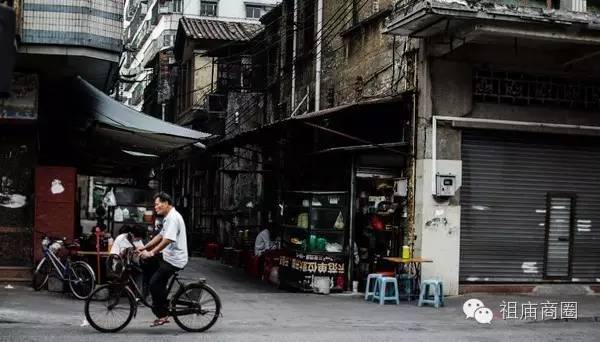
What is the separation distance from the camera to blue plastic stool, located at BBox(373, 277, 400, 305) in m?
13.9

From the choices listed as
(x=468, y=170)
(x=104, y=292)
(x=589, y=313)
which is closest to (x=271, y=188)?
(x=468, y=170)

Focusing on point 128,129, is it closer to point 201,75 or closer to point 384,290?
point 384,290

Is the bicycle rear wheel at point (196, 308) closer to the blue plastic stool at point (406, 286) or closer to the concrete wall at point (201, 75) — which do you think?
the blue plastic stool at point (406, 286)

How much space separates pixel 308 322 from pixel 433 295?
3.35 meters

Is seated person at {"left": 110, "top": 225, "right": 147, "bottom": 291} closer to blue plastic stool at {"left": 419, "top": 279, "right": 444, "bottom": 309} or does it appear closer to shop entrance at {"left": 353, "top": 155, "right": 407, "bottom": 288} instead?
shop entrance at {"left": 353, "top": 155, "right": 407, "bottom": 288}

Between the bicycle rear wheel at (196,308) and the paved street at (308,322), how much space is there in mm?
158

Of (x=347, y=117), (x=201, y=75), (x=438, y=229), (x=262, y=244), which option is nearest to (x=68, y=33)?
(x=347, y=117)

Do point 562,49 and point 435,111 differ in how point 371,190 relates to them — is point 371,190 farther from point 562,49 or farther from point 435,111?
point 562,49

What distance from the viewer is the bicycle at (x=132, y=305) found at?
32.0 ft

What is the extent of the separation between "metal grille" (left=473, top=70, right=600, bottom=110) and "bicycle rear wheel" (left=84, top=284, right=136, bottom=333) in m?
8.40

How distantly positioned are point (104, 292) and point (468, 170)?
810 cm

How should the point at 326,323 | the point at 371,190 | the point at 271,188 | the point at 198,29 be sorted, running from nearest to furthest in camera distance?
the point at 326,323 → the point at 371,190 → the point at 271,188 → the point at 198,29

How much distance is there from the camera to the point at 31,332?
31.3ft

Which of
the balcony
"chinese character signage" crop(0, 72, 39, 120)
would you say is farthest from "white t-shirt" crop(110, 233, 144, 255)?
the balcony
